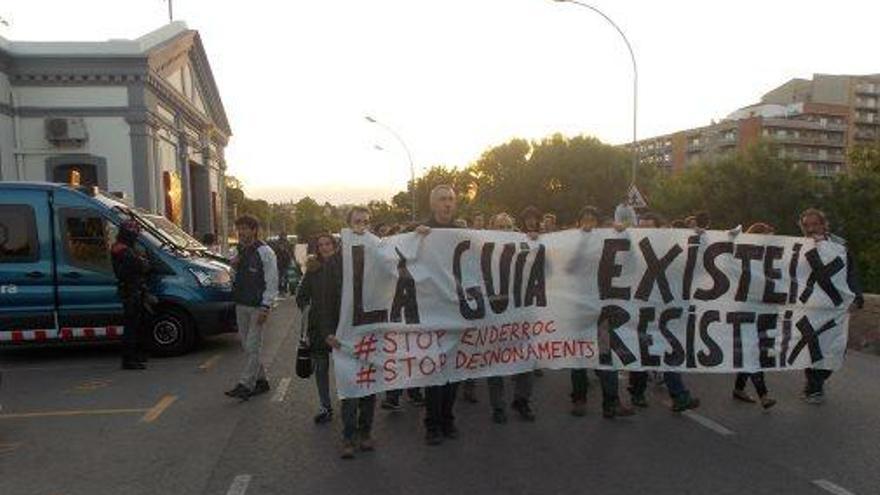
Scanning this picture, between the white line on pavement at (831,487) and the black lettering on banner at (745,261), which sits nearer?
the white line on pavement at (831,487)

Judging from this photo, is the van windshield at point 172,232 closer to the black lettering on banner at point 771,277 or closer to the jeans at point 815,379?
the black lettering on banner at point 771,277

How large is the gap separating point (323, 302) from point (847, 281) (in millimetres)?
5129

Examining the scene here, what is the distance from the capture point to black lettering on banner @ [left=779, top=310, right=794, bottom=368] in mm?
7547

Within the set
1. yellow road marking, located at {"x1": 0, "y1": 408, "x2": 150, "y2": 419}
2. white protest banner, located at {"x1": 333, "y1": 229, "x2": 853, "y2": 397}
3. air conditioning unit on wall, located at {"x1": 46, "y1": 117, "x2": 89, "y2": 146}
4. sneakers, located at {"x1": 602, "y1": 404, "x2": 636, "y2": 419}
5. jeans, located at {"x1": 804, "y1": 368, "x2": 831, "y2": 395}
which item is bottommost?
yellow road marking, located at {"x1": 0, "y1": 408, "x2": 150, "y2": 419}

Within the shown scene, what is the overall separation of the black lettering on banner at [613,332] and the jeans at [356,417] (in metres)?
2.19

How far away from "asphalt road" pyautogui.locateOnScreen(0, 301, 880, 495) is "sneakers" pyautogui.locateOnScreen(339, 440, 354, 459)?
79 millimetres

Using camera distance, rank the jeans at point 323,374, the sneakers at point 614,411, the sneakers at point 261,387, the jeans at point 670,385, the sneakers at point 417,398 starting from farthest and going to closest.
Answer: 1. the sneakers at point 261,387
2. the sneakers at point 417,398
3. the jeans at point 670,385
4. the sneakers at point 614,411
5. the jeans at point 323,374

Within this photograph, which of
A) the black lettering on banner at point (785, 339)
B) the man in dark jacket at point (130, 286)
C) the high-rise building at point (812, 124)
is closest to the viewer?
the black lettering on banner at point (785, 339)

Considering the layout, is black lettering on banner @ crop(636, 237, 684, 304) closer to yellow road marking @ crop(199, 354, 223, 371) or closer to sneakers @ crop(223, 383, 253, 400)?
sneakers @ crop(223, 383, 253, 400)

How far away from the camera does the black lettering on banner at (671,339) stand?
7.30 metres

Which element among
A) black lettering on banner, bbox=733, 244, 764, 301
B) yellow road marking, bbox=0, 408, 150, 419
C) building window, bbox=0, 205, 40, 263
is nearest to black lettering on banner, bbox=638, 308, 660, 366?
black lettering on banner, bbox=733, 244, 764, 301

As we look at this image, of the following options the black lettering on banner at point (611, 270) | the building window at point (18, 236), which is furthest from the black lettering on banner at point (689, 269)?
the building window at point (18, 236)

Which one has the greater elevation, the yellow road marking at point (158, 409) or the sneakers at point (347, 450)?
the sneakers at point (347, 450)

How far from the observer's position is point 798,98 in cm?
13950
